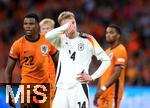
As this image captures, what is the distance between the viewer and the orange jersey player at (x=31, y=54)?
12.1 metres

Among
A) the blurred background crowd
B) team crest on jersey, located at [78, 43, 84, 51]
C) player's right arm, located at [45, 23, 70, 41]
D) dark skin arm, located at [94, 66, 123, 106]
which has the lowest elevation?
dark skin arm, located at [94, 66, 123, 106]

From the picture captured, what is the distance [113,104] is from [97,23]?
1122 cm

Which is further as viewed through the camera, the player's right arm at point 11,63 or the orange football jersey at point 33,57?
the orange football jersey at point 33,57

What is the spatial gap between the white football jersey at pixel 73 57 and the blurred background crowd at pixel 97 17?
1025 cm

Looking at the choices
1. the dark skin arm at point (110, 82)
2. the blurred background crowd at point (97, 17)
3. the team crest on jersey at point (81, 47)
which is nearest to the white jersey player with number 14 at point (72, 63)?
the team crest on jersey at point (81, 47)

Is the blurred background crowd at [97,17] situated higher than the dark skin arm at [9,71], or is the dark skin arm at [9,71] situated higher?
the blurred background crowd at [97,17]

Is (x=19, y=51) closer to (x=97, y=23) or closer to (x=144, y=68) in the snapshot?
(x=144, y=68)

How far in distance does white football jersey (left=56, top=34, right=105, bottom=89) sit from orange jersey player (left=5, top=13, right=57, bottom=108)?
25.0 inches

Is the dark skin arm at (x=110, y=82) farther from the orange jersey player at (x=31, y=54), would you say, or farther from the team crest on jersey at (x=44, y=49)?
the team crest on jersey at (x=44, y=49)

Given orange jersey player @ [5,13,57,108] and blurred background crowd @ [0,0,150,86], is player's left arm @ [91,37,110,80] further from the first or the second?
blurred background crowd @ [0,0,150,86]

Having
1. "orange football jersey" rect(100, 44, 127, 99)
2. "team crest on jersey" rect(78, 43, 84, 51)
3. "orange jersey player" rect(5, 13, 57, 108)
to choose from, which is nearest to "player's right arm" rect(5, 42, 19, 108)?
"orange jersey player" rect(5, 13, 57, 108)

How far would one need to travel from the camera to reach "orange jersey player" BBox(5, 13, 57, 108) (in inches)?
476

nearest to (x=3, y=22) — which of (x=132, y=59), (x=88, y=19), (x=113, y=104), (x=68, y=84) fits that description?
(x=88, y=19)

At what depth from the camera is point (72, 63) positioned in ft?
37.9
